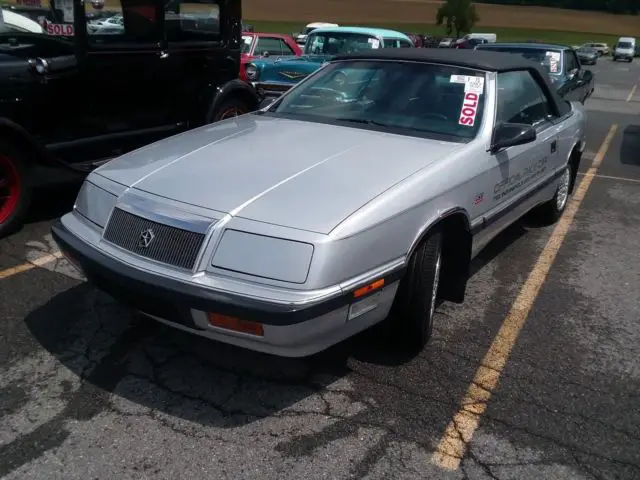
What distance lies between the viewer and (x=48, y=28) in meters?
5.97

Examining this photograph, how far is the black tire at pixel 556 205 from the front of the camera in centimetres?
556

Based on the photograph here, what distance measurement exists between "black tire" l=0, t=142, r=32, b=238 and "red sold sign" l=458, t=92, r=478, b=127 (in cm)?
316

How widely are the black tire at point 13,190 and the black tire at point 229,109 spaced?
206 cm

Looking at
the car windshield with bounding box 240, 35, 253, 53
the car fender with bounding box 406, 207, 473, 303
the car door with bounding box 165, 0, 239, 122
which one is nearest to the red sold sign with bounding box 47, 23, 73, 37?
the car door with bounding box 165, 0, 239, 122

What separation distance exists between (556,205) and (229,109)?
3322 millimetres

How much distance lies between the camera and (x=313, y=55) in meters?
10.8

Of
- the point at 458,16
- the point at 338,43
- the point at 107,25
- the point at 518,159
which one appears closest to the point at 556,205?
the point at 518,159

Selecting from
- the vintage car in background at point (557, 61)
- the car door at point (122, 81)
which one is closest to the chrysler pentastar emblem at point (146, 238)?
the car door at point (122, 81)

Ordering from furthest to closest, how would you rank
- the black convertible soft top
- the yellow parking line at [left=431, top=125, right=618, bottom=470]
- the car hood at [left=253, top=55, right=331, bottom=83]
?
the car hood at [left=253, top=55, right=331, bottom=83] < the black convertible soft top < the yellow parking line at [left=431, top=125, right=618, bottom=470]

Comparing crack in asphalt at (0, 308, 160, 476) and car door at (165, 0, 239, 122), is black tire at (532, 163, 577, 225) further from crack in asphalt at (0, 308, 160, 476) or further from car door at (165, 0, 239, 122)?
crack in asphalt at (0, 308, 160, 476)

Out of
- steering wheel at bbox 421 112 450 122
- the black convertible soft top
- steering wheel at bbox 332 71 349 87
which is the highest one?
the black convertible soft top

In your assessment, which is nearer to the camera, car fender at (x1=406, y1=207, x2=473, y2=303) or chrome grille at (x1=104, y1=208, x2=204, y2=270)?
chrome grille at (x1=104, y1=208, x2=204, y2=270)

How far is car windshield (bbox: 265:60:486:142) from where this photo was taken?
385 centimetres

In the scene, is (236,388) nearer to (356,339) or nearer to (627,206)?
(356,339)
